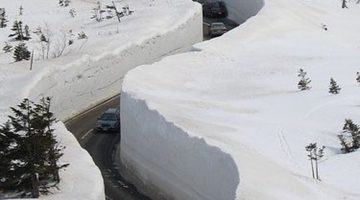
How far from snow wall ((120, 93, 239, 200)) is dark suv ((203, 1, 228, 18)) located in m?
33.0

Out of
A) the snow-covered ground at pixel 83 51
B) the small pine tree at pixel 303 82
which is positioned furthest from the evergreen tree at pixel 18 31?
the small pine tree at pixel 303 82

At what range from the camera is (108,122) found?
39156mm

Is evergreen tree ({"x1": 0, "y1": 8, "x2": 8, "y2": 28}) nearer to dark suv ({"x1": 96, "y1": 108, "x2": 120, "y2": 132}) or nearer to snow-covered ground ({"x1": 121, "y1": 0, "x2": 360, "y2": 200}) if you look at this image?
snow-covered ground ({"x1": 121, "y1": 0, "x2": 360, "y2": 200})

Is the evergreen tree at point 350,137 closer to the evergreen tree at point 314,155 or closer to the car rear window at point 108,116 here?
the evergreen tree at point 314,155

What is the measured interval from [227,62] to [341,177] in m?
16.8

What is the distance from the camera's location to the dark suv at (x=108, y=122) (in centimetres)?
3909

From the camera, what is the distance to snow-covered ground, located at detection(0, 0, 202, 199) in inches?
1491

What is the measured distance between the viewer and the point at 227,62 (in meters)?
41.2

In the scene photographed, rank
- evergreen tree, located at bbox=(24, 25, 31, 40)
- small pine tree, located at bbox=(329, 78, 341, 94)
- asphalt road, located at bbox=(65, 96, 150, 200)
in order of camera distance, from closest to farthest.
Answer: asphalt road, located at bbox=(65, 96, 150, 200)
small pine tree, located at bbox=(329, 78, 341, 94)
evergreen tree, located at bbox=(24, 25, 31, 40)

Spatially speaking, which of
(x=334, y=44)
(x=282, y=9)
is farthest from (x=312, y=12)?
(x=334, y=44)

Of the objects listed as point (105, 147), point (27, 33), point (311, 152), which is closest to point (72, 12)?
point (27, 33)

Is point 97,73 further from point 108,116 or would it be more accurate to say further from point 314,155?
point 314,155

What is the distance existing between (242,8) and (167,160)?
122 ft

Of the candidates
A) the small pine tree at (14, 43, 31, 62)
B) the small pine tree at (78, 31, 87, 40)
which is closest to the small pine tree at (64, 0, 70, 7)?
the small pine tree at (78, 31, 87, 40)
